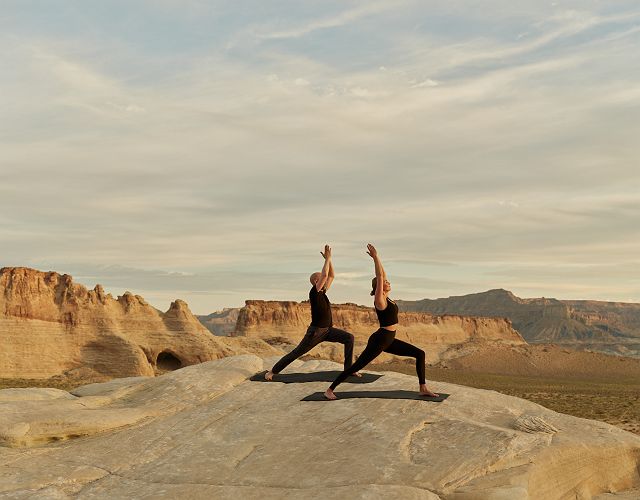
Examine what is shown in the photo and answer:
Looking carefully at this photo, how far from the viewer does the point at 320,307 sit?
451 inches

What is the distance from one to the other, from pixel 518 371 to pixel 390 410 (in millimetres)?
81532

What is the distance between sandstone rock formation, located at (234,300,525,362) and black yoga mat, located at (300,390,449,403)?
245ft

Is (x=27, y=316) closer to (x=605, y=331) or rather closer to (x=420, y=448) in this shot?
(x=420, y=448)

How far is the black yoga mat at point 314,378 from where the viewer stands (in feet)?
37.8

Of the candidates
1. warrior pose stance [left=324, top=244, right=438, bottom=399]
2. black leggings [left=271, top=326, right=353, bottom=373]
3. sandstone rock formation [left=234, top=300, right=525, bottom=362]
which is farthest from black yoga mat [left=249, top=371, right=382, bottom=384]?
sandstone rock formation [left=234, top=300, right=525, bottom=362]

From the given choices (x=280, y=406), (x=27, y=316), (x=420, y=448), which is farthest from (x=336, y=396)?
(x=27, y=316)

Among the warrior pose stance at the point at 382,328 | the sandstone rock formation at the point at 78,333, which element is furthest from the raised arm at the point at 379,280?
the sandstone rock formation at the point at 78,333

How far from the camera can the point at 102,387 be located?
45.9 ft

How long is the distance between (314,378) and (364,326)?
94250mm

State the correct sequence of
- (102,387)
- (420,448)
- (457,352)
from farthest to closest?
(457,352)
(102,387)
(420,448)

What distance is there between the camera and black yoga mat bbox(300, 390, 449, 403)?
33.6 ft

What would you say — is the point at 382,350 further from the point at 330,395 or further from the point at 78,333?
the point at 78,333

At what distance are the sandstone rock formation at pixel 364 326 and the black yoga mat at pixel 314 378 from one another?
73.1m

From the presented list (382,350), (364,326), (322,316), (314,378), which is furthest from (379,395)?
(364,326)
